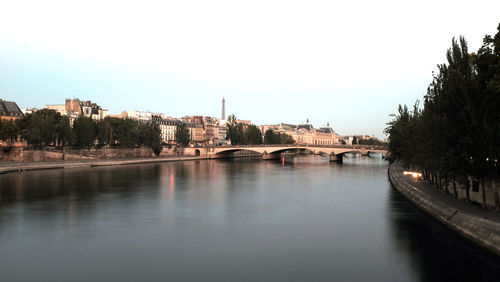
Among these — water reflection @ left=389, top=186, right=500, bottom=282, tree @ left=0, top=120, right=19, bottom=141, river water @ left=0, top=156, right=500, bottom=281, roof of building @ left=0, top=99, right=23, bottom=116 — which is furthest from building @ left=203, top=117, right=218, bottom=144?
water reflection @ left=389, top=186, right=500, bottom=282

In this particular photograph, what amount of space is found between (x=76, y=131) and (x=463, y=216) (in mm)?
83493

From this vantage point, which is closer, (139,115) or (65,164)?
(65,164)

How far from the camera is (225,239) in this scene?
26.3 meters

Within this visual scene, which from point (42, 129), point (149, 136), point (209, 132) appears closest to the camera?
point (42, 129)

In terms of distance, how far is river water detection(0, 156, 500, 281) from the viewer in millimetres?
20016

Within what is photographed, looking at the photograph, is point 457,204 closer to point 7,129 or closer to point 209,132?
point 7,129

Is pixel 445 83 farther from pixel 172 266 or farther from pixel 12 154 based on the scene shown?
pixel 12 154

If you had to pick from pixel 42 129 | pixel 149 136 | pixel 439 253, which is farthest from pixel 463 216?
pixel 149 136

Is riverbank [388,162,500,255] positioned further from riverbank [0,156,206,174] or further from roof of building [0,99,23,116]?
roof of building [0,99,23,116]

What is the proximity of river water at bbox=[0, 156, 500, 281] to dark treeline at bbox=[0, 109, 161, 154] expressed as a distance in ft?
137

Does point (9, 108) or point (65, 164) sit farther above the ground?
point (9, 108)

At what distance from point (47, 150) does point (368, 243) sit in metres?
78.5

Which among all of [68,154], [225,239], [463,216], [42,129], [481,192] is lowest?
[225,239]

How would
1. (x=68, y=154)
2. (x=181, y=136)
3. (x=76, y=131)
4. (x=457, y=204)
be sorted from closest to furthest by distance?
1. (x=457, y=204)
2. (x=68, y=154)
3. (x=76, y=131)
4. (x=181, y=136)
